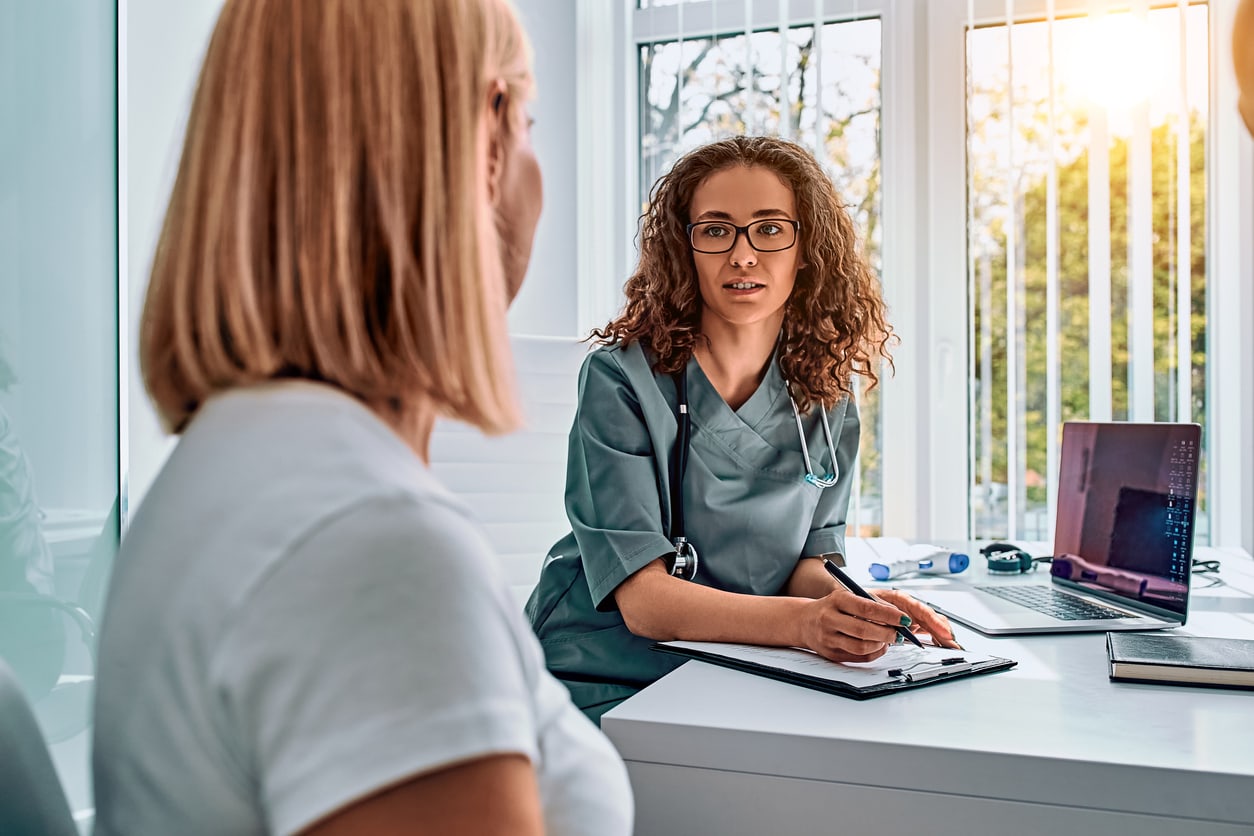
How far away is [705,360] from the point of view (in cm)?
144

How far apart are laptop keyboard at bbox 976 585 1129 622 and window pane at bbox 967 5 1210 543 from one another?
0.97m

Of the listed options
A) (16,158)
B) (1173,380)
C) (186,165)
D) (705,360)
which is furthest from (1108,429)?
(16,158)

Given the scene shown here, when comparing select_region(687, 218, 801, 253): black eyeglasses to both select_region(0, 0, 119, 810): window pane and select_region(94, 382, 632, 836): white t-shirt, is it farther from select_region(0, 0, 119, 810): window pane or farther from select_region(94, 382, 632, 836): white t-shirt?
select_region(94, 382, 632, 836): white t-shirt

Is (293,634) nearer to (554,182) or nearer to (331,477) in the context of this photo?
(331,477)

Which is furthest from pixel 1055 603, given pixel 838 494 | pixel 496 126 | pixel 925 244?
pixel 925 244

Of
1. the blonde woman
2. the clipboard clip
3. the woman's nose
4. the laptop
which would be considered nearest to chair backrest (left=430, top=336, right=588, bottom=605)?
the woman's nose

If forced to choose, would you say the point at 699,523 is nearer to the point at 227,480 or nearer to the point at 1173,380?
the point at 227,480

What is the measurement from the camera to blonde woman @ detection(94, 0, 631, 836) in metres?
0.39

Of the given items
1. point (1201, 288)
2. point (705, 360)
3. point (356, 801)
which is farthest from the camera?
point (1201, 288)

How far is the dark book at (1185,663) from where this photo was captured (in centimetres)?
95

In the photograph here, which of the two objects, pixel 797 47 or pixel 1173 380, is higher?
pixel 797 47

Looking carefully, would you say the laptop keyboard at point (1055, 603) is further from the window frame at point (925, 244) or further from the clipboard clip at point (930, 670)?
the window frame at point (925, 244)

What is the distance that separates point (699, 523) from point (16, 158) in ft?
3.25

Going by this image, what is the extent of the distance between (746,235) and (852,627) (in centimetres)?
66
